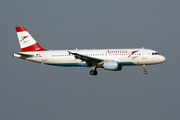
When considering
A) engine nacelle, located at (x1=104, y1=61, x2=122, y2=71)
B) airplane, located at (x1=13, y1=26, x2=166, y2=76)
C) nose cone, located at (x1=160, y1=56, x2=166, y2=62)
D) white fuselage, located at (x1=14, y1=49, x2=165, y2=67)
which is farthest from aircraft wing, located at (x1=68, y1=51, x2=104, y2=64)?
nose cone, located at (x1=160, y1=56, x2=166, y2=62)

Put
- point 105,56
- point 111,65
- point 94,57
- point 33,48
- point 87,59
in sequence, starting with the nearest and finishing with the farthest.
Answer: point 111,65, point 87,59, point 105,56, point 94,57, point 33,48

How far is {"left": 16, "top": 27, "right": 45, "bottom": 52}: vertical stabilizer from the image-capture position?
56.3 m

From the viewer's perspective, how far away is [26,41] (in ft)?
A: 187

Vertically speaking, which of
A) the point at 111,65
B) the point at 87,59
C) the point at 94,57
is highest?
the point at 94,57

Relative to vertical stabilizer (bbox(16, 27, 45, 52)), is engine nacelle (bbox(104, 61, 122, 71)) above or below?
below

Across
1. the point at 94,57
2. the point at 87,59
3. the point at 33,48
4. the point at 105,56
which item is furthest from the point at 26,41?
the point at 105,56

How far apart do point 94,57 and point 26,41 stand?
13.1 metres

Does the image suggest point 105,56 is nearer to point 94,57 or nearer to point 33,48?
point 94,57

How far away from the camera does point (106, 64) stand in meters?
51.0

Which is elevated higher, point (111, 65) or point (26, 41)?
point (26, 41)

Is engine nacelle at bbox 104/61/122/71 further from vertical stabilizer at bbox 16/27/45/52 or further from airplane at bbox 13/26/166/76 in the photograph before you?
vertical stabilizer at bbox 16/27/45/52

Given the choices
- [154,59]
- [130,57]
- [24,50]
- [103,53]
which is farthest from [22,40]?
[154,59]

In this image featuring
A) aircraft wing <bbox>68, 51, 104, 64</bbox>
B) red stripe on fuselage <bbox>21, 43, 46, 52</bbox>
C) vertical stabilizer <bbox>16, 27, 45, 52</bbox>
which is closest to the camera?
aircraft wing <bbox>68, 51, 104, 64</bbox>

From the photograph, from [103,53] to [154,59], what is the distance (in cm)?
830
